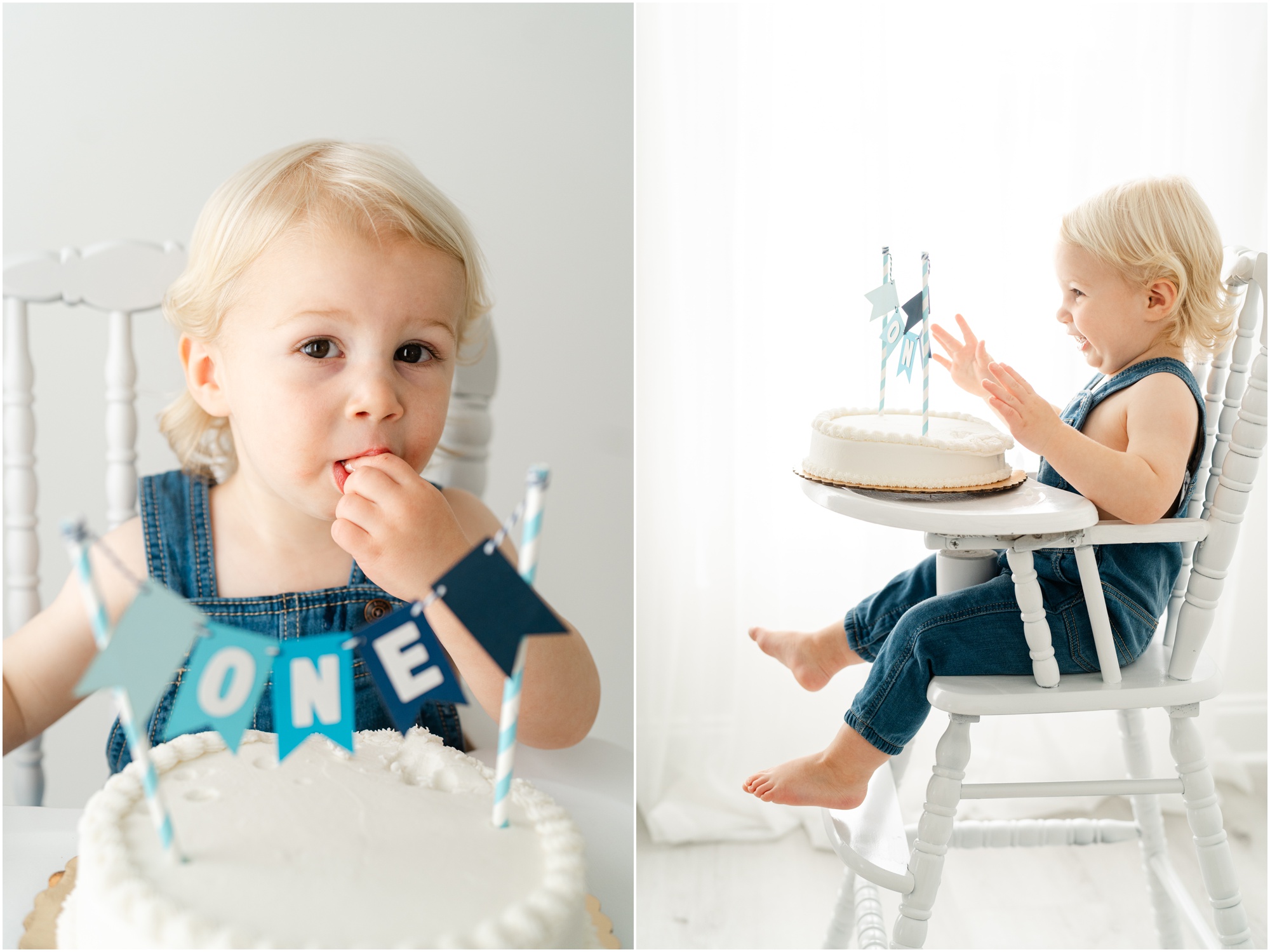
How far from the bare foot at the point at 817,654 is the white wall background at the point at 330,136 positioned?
396 millimetres

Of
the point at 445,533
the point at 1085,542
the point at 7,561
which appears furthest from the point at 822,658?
the point at 7,561

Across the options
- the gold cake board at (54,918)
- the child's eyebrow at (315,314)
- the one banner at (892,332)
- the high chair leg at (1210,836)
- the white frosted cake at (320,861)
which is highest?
the child's eyebrow at (315,314)

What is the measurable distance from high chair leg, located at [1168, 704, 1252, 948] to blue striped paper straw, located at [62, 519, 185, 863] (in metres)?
1.04

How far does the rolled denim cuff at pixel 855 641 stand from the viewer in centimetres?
132

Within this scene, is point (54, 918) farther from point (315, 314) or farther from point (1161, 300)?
point (1161, 300)

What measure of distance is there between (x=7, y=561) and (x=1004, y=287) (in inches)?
66.0

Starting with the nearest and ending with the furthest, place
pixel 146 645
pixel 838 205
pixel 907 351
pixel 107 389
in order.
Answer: pixel 146 645
pixel 907 351
pixel 107 389
pixel 838 205

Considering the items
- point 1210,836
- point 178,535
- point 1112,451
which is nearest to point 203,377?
point 178,535

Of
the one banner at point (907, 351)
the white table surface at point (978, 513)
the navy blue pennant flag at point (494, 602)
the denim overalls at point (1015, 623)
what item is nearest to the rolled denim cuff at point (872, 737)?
the denim overalls at point (1015, 623)

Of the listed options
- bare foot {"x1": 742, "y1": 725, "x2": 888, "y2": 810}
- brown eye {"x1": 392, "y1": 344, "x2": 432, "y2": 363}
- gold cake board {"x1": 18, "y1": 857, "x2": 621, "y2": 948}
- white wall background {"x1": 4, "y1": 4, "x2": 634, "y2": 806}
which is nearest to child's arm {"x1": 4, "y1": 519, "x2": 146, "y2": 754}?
white wall background {"x1": 4, "y1": 4, "x2": 634, "y2": 806}

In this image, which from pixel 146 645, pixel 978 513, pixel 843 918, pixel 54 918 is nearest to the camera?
pixel 146 645

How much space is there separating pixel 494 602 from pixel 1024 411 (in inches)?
24.3

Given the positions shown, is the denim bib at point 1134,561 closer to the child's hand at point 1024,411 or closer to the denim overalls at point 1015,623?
the denim overalls at point 1015,623

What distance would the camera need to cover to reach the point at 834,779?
113cm
